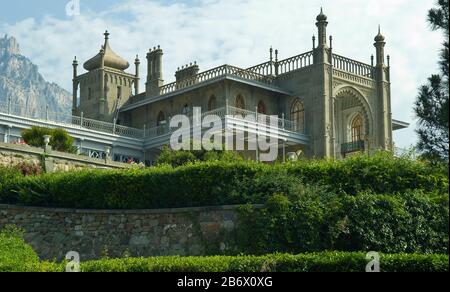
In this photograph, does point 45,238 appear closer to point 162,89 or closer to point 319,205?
point 319,205

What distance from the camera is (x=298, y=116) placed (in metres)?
41.9

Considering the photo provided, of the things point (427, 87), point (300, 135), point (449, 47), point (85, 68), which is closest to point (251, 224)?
point (427, 87)

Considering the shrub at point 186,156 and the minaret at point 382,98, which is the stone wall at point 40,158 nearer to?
the shrub at point 186,156

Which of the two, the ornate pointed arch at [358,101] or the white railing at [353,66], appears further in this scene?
the ornate pointed arch at [358,101]

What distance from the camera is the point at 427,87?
12.0 m

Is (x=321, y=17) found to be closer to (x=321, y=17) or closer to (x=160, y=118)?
(x=321, y=17)

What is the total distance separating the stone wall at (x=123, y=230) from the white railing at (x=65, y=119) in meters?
14.7

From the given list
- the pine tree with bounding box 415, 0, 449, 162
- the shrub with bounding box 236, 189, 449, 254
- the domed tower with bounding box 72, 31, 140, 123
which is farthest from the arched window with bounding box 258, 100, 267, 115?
the pine tree with bounding box 415, 0, 449, 162

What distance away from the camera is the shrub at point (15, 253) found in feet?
49.0

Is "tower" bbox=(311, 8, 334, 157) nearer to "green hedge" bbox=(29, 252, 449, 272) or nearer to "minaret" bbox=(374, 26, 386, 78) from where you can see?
"minaret" bbox=(374, 26, 386, 78)

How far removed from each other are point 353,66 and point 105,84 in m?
13.2

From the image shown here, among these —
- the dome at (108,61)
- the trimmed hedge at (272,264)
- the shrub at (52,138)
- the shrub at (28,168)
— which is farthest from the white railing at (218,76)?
the trimmed hedge at (272,264)

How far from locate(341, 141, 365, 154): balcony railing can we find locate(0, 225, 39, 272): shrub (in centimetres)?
2424

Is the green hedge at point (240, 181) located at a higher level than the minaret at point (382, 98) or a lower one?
lower
